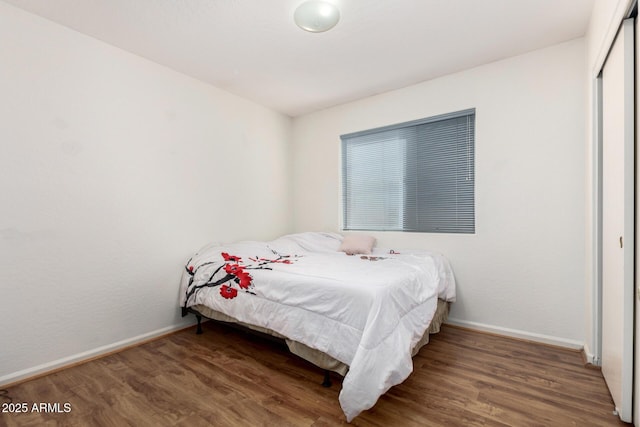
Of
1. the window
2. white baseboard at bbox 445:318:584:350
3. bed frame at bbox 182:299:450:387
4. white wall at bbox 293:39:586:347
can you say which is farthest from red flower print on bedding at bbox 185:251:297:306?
white baseboard at bbox 445:318:584:350

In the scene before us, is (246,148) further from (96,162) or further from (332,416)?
(332,416)

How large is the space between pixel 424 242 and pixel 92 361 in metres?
3.09

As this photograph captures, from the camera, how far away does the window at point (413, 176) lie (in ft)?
9.98

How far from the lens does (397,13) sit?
2.16 metres

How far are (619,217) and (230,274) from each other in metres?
2.53

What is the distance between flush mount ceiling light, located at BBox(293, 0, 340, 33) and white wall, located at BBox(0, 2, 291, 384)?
1575 millimetres

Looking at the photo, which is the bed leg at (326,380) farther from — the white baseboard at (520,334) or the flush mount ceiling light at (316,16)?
the flush mount ceiling light at (316,16)

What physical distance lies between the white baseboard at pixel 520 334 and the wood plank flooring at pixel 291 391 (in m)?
0.08

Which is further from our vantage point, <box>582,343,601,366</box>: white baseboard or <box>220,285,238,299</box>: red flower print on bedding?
<box>220,285,238,299</box>: red flower print on bedding

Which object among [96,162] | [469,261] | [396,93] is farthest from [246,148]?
[469,261]

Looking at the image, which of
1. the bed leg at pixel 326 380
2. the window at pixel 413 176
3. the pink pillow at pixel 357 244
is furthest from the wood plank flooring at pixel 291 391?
the window at pixel 413 176

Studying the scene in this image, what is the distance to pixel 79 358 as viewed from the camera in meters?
2.33

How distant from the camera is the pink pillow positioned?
3.30 metres

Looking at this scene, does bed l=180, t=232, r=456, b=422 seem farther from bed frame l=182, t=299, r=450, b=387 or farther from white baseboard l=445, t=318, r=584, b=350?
white baseboard l=445, t=318, r=584, b=350
